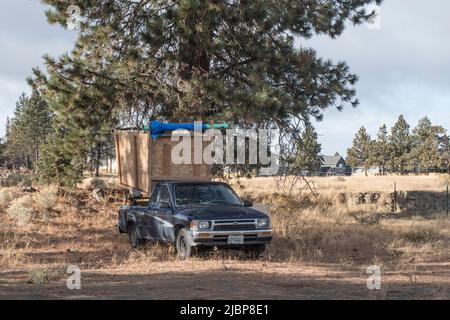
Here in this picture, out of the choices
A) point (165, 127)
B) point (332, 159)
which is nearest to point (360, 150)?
point (332, 159)

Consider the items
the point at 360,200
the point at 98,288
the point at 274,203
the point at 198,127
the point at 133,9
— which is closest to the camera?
the point at 98,288

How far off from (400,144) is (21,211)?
3118 inches

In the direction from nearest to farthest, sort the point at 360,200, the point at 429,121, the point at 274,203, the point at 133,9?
the point at 133,9 < the point at 274,203 < the point at 360,200 < the point at 429,121

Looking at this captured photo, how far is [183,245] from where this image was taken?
39.1 ft

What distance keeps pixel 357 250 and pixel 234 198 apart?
380 cm

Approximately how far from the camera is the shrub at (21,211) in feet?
57.8

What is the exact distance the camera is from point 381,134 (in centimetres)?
9300

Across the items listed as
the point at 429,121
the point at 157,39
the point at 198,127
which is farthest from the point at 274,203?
the point at 429,121

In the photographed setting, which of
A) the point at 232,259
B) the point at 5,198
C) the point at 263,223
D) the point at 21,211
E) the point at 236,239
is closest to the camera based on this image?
the point at 236,239

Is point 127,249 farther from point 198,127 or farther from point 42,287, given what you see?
point 42,287

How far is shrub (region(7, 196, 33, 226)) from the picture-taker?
17625mm

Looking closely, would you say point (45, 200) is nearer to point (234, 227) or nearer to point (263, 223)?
point (234, 227)

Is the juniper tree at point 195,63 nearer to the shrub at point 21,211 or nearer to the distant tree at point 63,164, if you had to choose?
the distant tree at point 63,164

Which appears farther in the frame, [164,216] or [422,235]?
[422,235]
